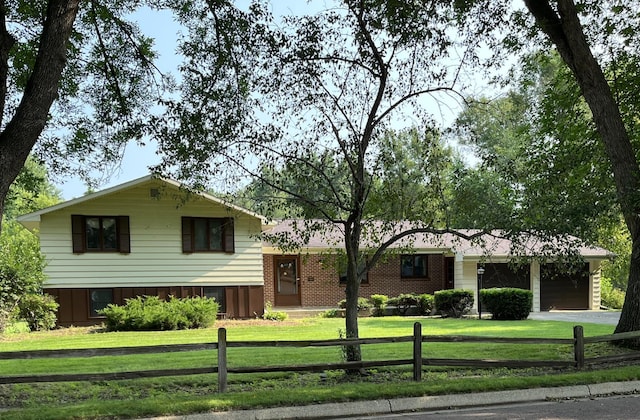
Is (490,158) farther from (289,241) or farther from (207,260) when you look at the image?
(207,260)

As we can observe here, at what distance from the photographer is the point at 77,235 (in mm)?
20703

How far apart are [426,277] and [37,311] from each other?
17506mm

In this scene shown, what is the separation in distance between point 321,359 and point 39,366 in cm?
571

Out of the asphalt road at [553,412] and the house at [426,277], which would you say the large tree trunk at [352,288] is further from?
the house at [426,277]

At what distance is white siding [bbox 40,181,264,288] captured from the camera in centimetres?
2052

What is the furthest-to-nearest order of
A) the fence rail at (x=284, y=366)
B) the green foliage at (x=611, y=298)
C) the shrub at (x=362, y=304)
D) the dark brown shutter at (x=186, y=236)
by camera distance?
1. the green foliage at (x=611, y=298)
2. the shrub at (x=362, y=304)
3. the dark brown shutter at (x=186, y=236)
4. the fence rail at (x=284, y=366)

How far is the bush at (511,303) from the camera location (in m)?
21.7

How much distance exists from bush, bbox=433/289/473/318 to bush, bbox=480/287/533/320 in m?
1.36

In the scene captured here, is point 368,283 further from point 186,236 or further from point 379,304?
point 186,236

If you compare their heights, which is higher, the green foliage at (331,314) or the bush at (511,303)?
the bush at (511,303)

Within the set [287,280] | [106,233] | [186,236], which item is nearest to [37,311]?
[106,233]

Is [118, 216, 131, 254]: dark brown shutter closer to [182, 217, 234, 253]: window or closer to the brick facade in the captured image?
[182, 217, 234, 253]: window

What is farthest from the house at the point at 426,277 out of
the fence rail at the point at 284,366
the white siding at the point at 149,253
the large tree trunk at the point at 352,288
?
the fence rail at the point at 284,366

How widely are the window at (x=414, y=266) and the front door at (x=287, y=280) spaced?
5351 mm
